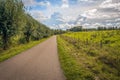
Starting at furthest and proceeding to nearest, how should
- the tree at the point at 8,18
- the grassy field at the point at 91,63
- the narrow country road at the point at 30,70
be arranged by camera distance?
the tree at the point at 8,18 < the grassy field at the point at 91,63 < the narrow country road at the point at 30,70

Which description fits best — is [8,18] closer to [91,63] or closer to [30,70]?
[30,70]

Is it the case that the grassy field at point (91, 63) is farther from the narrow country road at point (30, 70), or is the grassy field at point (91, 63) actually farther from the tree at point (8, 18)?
the tree at point (8, 18)

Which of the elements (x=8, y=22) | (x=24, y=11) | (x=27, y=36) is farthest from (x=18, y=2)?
(x=27, y=36)

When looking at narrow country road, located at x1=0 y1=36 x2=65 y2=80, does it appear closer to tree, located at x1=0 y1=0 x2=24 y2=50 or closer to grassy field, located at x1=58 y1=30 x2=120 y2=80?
grassy field, located at x1=58 y1=30 x2=120 y2=80

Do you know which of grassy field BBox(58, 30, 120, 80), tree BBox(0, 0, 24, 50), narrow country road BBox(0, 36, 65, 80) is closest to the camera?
narrow country road BBox(0, 36, 65, 80)

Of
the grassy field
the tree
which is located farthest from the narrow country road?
the tree

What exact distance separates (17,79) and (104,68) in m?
6.45

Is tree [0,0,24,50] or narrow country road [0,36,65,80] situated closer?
narrow country road [0,36,65,80]

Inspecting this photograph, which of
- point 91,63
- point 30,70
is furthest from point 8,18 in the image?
point 91,63

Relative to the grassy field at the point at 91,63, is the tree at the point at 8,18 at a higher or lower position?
higher

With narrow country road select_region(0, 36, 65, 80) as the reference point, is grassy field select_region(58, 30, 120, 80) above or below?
below

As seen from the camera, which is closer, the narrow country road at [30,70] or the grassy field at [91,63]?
the narrow country road at [30,70]

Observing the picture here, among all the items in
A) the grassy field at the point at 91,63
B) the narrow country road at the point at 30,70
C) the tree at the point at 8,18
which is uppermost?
the tree at the point at 8,18

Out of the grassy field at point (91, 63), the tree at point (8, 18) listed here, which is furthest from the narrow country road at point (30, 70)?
the tree at point (8, 18)
